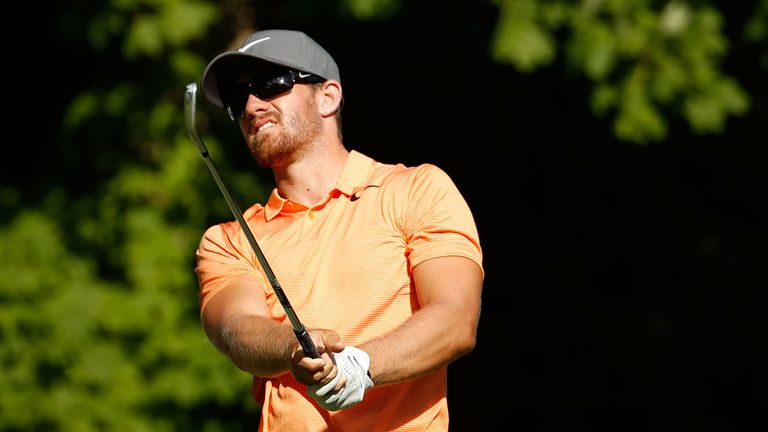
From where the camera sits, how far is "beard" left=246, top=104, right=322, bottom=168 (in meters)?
2.98

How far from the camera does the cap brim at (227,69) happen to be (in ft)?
9.83

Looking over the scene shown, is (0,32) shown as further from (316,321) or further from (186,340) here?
(316,321)

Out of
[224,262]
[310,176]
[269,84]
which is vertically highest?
[269,84]

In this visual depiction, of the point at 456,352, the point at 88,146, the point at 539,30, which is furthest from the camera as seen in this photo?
the point at 88,146

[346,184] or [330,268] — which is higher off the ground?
[346,184]

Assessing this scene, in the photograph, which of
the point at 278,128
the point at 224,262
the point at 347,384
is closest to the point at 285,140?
the point at 278,128

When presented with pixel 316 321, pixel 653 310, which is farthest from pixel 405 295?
pixel 653 310

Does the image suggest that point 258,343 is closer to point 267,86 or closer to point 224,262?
point 224,262

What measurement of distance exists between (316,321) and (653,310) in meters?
5.27

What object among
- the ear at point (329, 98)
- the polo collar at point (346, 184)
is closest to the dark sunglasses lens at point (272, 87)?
the ear at point (329, 98)

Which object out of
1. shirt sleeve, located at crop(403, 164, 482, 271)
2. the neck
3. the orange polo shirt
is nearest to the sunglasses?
the neck

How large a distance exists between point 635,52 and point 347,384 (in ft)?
13.7

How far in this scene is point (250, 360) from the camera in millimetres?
2648

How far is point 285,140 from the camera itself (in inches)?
117
